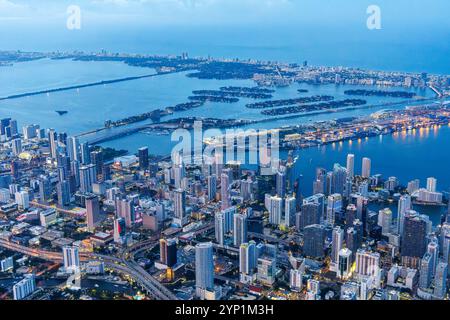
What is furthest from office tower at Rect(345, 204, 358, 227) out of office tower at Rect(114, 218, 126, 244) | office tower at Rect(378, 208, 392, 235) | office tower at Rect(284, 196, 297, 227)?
office tower at Rect(114, 218, 126, 244)

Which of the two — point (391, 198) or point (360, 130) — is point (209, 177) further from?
point (360, 130)

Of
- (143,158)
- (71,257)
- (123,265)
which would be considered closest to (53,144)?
(143,158)

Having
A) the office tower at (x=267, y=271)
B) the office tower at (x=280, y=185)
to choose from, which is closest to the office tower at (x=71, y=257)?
the office tower at (x=267, y=271)

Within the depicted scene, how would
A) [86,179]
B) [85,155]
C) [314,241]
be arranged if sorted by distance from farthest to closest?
[85,155], [86,179], [314,241]

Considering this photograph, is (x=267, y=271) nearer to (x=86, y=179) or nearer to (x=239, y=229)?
(x=239, y=229)

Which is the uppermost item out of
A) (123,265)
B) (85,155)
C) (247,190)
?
(85,155)

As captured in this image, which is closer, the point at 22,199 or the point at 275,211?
the point at 275,211

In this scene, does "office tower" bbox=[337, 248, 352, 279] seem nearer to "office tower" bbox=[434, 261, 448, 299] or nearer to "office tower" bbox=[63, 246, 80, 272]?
"office tower" bbox=[434, 261, 448, 299]
